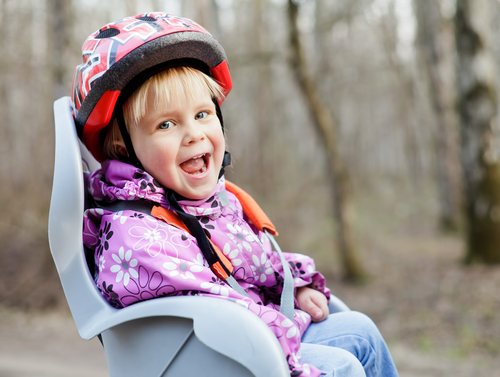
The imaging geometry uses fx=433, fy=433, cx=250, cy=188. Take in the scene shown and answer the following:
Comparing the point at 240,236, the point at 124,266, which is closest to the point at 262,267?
the point at 240,236

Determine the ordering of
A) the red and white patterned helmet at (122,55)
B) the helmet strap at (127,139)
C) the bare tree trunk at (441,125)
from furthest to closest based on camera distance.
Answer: the bare tree trunk at (441,125) < the helmet strap at (127,139) < the red and white patterned helmet at (122,55)

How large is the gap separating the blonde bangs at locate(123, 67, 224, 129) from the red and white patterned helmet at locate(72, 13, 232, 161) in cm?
4

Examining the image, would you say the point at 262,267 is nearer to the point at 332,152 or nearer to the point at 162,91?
the point at 162,91

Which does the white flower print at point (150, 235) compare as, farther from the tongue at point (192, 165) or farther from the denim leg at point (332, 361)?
the denim leg at point (332, 361)

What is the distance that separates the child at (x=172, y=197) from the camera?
121 centimetres

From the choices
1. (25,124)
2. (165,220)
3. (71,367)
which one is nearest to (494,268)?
(71,367)

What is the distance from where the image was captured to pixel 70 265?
1.29m

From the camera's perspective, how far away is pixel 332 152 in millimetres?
5922

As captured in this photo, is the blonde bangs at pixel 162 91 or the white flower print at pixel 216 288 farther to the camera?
the blonde bangs at pixel 162 91

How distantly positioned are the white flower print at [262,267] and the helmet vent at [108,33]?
84 centimetres

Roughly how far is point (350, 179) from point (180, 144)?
7.55 m

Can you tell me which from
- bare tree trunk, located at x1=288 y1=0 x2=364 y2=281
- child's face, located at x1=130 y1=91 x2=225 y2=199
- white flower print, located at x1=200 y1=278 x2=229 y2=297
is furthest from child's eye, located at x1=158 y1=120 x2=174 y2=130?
bare tree trunk, located at x1=288 y1=0 x2=364 y2=281

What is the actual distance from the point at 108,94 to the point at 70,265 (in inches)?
20.7

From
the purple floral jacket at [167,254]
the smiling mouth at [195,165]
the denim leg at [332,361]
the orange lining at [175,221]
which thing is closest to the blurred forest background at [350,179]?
the denim leg at [332,361]
